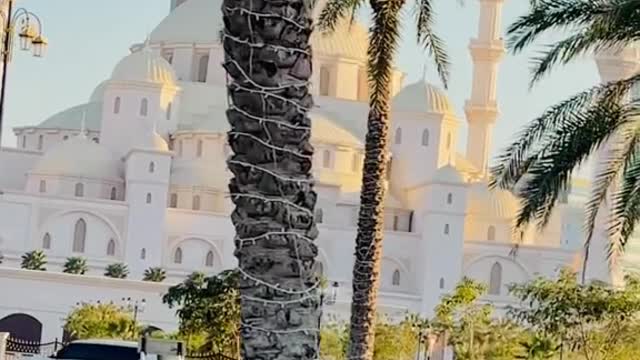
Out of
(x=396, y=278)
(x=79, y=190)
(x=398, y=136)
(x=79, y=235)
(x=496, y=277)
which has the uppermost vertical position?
(x=398, y=136)

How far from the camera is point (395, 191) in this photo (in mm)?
71062

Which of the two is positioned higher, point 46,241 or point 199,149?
point 199,149

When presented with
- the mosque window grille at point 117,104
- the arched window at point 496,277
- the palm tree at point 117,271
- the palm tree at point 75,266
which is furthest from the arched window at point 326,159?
the palm tree at point 75,266

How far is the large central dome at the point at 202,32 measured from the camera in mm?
74250

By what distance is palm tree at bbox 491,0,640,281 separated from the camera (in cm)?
1288

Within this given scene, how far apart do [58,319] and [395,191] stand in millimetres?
21010

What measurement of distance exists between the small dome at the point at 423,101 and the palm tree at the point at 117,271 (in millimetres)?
15047

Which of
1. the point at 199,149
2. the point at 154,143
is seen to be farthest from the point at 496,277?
the point at 154,143

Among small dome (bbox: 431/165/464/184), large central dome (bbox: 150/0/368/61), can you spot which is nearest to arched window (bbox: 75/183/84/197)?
large central dome (bbox: 150/0/368/61)

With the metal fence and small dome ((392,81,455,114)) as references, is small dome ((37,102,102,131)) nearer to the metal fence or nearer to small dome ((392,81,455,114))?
small dome ((392,81,455,114))

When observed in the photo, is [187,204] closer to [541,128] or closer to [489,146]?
[489,146]

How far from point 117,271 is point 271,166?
53.1 m

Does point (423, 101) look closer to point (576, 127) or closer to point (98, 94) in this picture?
point (98, 94)

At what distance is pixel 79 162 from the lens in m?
65.6
